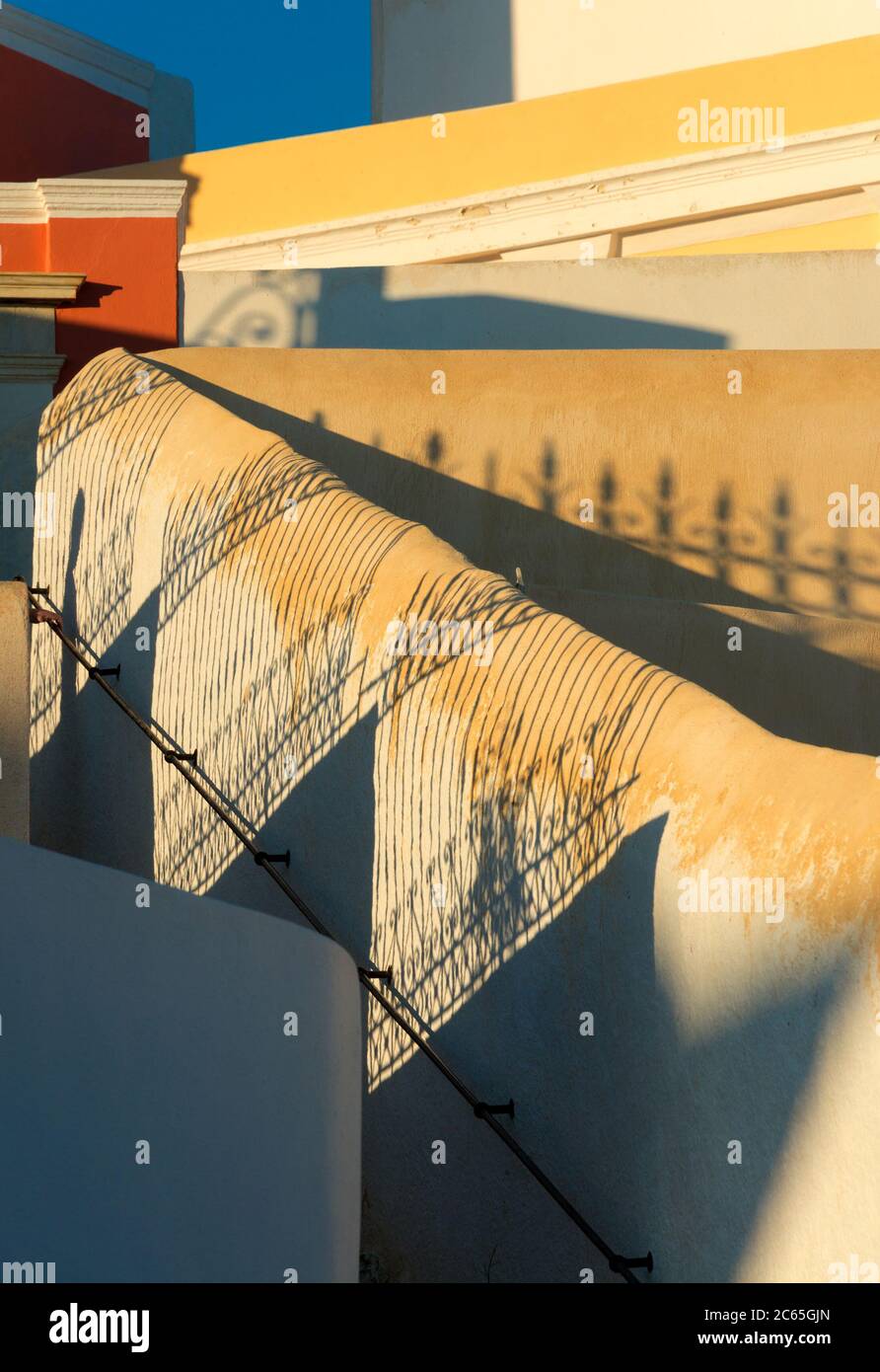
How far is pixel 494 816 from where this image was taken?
5.04m

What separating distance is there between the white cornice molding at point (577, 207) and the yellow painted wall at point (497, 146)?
0.08 meters

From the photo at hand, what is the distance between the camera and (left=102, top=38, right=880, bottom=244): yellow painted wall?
10414 millimetres

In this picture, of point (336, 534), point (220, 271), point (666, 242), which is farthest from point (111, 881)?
point (666, 242)

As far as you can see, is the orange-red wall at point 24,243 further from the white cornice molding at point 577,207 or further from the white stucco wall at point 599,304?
the white stucco wall at point 599,304

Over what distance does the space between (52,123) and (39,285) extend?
167 inches

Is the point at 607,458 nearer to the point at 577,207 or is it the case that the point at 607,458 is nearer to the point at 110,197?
the point at 577,207

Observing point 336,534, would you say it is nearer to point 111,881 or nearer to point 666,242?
point 111,881

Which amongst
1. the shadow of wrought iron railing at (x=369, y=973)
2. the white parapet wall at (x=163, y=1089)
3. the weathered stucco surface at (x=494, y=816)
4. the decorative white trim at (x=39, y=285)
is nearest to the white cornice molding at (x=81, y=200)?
the decorative white trim at (x=39, y=285)

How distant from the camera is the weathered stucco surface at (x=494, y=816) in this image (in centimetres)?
391

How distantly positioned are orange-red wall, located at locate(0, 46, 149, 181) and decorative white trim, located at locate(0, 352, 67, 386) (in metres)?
3.80

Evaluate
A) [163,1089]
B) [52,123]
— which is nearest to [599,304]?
[52,123]

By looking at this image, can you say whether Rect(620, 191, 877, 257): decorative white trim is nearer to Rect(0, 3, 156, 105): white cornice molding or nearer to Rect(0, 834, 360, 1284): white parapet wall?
Rect(0, 3, 156, 105): white cornice molding

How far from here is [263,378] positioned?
8180mm
